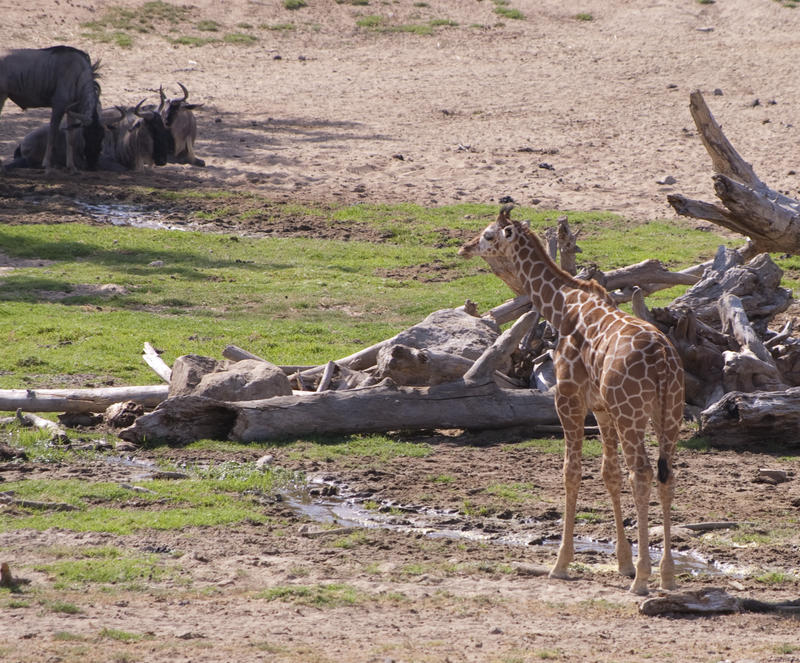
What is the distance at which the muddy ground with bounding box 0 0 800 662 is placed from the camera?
6.48 meters

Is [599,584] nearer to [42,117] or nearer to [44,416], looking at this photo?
[44,416]

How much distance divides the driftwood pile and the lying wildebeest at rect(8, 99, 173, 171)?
14.5m

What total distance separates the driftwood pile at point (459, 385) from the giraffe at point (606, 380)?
7.99 feet

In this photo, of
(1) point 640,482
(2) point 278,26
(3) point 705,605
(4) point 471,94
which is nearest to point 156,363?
(1) point 640,482

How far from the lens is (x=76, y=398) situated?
11523 millimetres

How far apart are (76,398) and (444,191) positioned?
13141mm

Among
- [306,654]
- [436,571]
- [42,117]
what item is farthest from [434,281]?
[42,117]

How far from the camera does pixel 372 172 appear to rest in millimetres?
25141

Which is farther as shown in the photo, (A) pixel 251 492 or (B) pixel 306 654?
(A) pixel 251 492

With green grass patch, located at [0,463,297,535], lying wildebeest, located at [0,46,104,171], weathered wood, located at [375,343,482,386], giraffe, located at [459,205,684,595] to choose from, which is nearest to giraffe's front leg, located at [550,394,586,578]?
giraffe, located at [459,205,684,595]

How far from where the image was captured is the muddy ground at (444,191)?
648cm

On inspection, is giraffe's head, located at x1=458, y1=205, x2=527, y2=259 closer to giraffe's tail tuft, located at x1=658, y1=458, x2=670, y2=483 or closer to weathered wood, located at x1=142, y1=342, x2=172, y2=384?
giraffe's tail tuft, located at x1=658, y1=458, x2=670, y2=483

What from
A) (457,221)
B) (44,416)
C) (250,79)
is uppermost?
(250,79)

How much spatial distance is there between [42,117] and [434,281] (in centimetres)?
1611
